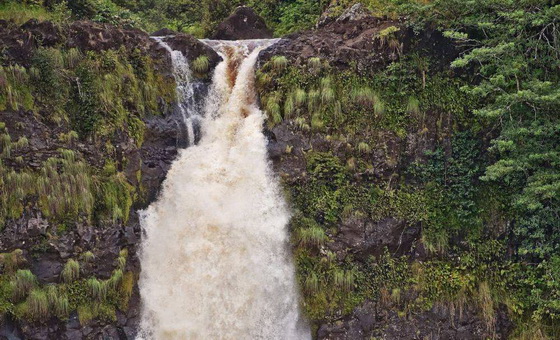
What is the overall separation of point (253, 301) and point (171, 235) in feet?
8.37

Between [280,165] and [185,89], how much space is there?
365 cm

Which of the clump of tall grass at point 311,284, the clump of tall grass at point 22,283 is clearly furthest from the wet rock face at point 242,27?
the clump of tall grass at point 22,283

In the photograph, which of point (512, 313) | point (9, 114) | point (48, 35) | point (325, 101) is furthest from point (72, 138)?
point (512, 313)

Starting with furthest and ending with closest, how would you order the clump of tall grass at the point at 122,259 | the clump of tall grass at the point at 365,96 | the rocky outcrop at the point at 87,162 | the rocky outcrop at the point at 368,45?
the rocky outcrop at the point at 368,45 → the clump of tall grass at the point at 365,96 → the clump of tall grass at the point at 122,259 → the rocky outcrop at the point at 87,162

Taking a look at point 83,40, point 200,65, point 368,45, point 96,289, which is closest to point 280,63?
point 200,65

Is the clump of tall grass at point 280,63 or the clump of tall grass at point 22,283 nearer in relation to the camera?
the clump of tall grass at point 22,283

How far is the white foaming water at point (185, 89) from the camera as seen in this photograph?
1387 cm

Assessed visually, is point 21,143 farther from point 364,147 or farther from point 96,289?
point 364,147

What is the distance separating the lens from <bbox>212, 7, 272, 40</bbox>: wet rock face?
1923cm

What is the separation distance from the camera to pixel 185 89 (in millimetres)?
14289

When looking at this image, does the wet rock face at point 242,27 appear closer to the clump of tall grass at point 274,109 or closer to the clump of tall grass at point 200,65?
the clump of tall grass at point 200,65

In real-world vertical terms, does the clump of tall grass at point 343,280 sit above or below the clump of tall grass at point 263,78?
below

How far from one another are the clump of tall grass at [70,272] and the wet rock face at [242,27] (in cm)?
1134

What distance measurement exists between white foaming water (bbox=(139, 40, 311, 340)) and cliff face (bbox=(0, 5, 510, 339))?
1.34 ft
